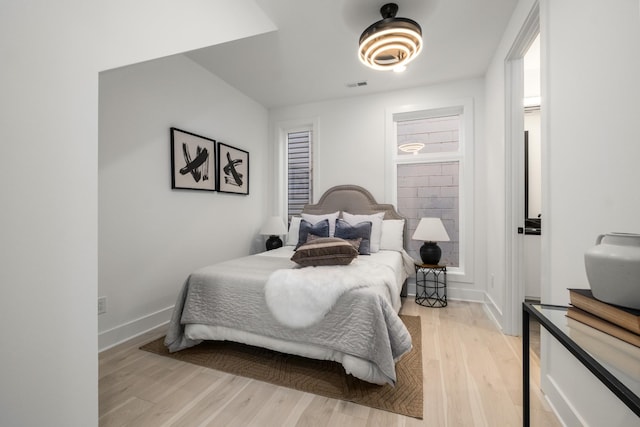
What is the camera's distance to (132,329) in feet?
7.75

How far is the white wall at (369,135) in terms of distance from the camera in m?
3.31

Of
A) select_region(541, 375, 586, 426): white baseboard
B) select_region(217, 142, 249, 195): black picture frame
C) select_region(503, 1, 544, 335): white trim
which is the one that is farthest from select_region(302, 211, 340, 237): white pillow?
select_region(541, 375, 586, 426): white baseboard

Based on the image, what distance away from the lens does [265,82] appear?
3453 millimetres

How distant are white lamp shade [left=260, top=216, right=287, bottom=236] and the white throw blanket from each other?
179cm

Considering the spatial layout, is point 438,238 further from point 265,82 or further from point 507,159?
point 265,82

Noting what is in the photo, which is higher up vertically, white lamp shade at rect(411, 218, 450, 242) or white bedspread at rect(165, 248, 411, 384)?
white lamp shade at rect(411, 218, 450, 242)

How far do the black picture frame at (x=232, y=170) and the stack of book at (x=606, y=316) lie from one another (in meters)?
3.20

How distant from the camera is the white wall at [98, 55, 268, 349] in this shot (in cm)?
221

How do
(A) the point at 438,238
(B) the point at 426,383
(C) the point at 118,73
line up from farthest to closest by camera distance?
1. (A) the point at 438,238
2. (C) the point at 118,73
3. (B) the point at 426,383

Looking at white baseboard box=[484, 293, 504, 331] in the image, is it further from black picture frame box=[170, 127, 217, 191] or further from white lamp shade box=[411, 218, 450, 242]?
black picture frame box=[170, 127, 217, 191]

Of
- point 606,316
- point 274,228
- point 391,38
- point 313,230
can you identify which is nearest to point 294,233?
point 274,228

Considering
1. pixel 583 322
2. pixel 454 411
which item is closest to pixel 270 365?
pixel 454 411

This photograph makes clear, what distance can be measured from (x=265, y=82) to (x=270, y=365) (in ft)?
10.1

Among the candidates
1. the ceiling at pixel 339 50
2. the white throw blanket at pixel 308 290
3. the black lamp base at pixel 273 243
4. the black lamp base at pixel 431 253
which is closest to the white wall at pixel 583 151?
the ceiling at pixel 339 50
